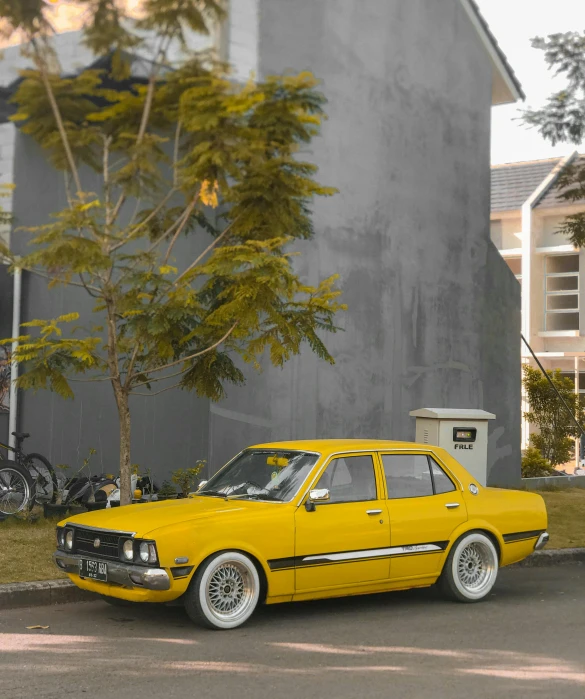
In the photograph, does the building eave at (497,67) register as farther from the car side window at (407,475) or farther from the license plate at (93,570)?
the license plate at (93,570)

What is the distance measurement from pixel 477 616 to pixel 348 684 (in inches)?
105

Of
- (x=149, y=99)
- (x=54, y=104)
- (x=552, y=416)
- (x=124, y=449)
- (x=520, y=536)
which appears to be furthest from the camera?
(x=552, y=416)

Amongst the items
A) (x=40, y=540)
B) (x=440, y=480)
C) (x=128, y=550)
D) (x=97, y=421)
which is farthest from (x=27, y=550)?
(x=97, y=421)

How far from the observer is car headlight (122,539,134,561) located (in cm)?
777

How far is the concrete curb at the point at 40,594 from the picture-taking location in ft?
28.6

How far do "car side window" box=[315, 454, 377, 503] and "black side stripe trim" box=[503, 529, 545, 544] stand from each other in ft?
4.98

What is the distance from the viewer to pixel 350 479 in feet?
28.8

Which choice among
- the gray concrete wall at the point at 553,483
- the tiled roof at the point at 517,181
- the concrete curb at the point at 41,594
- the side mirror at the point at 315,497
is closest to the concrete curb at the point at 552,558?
the side mirror at the point at 315,497

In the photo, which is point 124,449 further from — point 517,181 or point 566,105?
point 517,181

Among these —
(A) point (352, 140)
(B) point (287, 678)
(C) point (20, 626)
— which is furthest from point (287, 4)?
(B) point (287, 678)

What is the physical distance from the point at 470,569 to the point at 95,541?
3408 mm

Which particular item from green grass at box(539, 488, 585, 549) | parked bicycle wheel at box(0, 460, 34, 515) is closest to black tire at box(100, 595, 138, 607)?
parked bicycle wheel at box(0, 460, 34, 515)

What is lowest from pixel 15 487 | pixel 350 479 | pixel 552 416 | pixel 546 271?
pixel 15 487

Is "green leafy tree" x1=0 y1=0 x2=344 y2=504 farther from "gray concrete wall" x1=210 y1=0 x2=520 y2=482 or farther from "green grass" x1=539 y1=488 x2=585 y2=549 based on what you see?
"green grass" x1=539 y1=488 x2=585 y2=549
